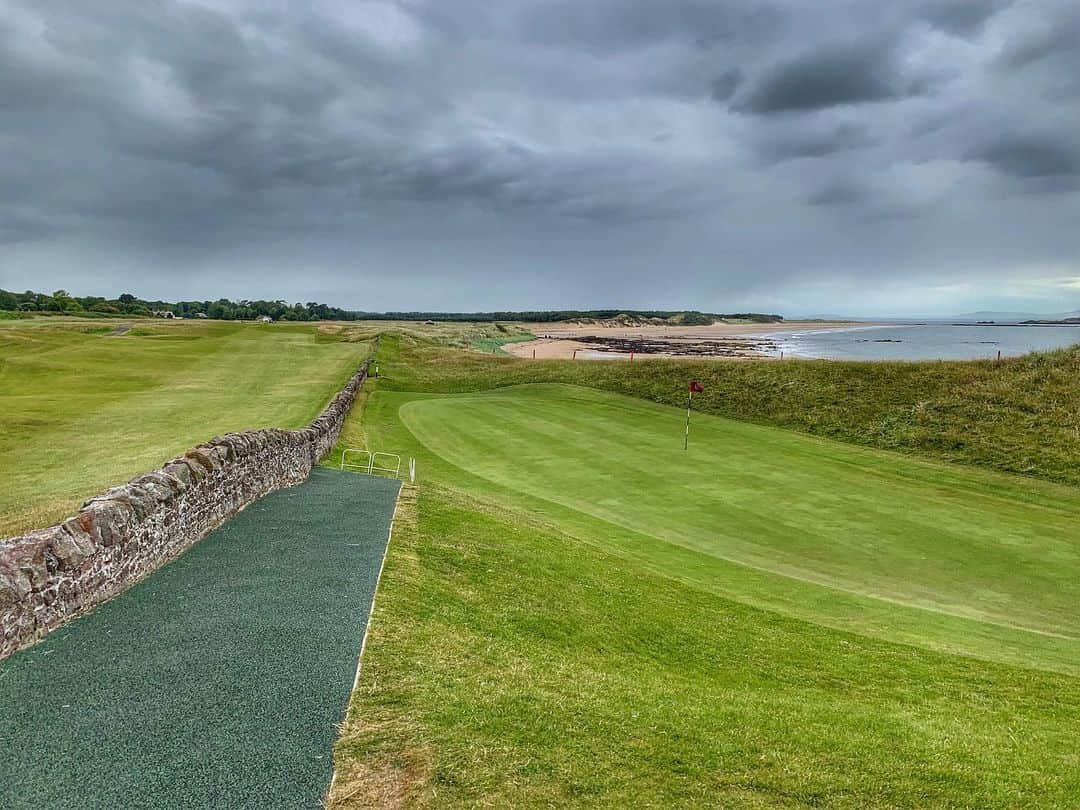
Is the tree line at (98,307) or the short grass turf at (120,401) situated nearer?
the short grass turf at (120,401)

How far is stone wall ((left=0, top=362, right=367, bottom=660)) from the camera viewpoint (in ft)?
21.6

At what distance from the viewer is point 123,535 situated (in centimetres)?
816

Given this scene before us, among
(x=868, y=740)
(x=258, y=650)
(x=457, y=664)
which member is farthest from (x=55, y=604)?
(x=868, y=740)

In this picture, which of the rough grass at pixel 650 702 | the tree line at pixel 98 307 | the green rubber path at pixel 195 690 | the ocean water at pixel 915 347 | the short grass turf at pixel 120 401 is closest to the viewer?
the green rubber path at pixel 195 690

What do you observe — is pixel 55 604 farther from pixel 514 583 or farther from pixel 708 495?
pixel 708 495

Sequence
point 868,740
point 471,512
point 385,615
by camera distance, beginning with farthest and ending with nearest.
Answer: point 471,512
point 385,615
point 868,740

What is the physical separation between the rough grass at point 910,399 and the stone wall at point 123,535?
72.9 ft

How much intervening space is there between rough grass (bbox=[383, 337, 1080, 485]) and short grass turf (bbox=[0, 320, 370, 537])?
11.8 metres

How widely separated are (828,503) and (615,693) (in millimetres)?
11934

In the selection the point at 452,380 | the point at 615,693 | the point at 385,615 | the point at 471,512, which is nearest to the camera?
the point at 615,693

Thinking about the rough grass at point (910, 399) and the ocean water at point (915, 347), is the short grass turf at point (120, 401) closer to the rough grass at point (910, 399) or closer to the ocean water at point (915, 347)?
the rough grass at point (910, 399)

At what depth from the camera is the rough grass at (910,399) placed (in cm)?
2153

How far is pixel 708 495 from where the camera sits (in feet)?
→ 55.9

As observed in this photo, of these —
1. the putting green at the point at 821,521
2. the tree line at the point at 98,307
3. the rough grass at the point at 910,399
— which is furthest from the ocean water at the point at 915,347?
the tree line at the point at 98,307
